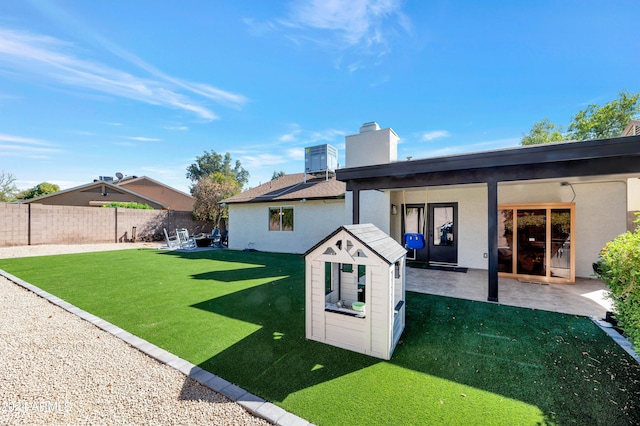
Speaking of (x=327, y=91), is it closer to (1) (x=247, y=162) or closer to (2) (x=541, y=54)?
(2) (x=541, y=54)

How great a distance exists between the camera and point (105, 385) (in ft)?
8.35

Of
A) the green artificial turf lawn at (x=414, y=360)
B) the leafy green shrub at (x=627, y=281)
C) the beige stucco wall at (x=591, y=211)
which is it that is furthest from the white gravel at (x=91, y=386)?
the beige stucco wall at (x=591, y=211)

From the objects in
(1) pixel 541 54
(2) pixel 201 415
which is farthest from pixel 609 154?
(1) pixel 541 54

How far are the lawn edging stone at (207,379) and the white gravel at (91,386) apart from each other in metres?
0.05

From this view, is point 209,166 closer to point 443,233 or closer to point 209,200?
point 209,200

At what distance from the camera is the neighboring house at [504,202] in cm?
472

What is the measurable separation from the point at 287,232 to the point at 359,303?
9621 mm

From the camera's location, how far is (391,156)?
9.39 metres

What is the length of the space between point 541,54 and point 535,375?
14.2m

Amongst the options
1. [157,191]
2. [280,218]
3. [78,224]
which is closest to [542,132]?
[280,218]

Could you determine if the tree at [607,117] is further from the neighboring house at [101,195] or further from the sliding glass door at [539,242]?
the neighboring house at [101,195]

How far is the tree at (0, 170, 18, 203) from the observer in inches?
1027

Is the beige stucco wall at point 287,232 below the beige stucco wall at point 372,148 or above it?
below

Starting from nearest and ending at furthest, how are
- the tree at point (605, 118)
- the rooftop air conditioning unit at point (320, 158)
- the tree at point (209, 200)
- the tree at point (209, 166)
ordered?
1. the rooftop air conditioning unit at point (320, 158)
2. the tree at point (209, 200)
3. the tree at point (605, 118)
4. the tree at point (209, 166)
